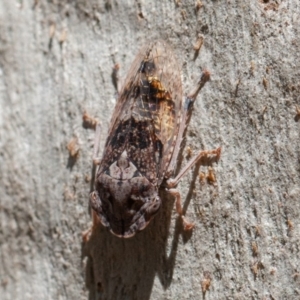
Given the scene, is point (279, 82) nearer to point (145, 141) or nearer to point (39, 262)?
point (145, 141)

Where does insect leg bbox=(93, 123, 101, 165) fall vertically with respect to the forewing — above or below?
below

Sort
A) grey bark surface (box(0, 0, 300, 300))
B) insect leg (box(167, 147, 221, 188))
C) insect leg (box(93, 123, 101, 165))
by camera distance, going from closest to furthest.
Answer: grey bark surface (box(0, 0, 300, 300))
insect leg (box(167, 147, 221, 188))
insect leg (box(93, 123, 101, 165))

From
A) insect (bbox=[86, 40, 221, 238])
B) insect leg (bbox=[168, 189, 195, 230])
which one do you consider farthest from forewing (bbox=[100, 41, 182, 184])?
insect leg (bbox=[168, 189, 195, 230])

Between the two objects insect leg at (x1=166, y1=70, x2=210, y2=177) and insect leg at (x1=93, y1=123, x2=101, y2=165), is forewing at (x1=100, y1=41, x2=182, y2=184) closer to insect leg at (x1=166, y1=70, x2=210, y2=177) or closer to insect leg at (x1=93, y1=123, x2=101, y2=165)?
insect leg at (x1=166, y1=70, x2=210, y2=177)

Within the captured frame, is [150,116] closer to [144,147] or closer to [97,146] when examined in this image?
[144,147]

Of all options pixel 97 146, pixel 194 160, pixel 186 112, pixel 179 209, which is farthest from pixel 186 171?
pixel 97 146

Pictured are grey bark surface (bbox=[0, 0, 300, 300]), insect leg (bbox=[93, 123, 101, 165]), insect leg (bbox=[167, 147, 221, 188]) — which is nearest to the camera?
grey bark surface (bbox=[0, 0, 300, 300])

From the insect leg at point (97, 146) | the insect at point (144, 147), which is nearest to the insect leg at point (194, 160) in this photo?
the insect at point (144, 147)

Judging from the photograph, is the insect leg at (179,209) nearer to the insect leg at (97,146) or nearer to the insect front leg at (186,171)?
the insect front leg at (186,171)
